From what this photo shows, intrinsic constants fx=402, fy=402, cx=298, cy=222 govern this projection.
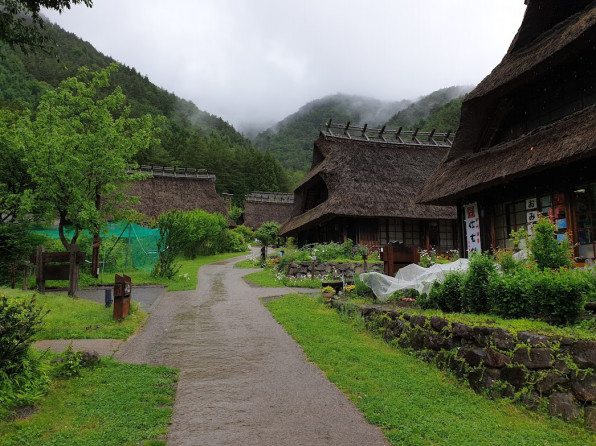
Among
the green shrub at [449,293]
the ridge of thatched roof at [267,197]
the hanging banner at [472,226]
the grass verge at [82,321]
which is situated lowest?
the grass verge at [82,321]

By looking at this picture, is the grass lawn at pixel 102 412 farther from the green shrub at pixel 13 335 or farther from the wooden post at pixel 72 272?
the wooden post at pixel 72 272

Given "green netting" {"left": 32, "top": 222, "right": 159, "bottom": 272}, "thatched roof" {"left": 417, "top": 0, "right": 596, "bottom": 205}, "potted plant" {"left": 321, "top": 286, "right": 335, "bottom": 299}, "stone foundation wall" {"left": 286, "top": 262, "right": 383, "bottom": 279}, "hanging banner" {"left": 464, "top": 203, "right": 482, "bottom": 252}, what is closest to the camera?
"thatched roof" {"left": 417, "top": 0, "right": 596, "bottom": 205}

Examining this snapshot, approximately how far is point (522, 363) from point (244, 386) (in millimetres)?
3132

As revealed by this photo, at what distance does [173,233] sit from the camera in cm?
1703

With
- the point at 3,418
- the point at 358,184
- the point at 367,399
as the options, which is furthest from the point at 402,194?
the point at 3,418

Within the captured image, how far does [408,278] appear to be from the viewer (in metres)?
9.04

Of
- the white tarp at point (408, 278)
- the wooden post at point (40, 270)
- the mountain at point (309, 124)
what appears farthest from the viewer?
the mountain at point (309, 124)

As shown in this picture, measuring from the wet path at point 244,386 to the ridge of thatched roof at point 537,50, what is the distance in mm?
9107

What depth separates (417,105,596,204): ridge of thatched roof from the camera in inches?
339

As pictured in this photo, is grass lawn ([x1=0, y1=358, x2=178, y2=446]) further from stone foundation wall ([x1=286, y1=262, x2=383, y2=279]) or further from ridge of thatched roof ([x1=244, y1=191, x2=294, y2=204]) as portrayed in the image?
ridge of thatched roof ([x1=244, y1=191, x2=294, y2=204])

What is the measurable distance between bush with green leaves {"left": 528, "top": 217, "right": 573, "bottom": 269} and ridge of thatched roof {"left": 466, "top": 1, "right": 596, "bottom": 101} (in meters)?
5.58

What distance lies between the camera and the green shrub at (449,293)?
660 cm

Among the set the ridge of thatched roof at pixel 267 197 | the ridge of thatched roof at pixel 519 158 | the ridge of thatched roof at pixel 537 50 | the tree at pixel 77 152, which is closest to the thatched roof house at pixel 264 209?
the ridge of thatched roof at pixel 267 197

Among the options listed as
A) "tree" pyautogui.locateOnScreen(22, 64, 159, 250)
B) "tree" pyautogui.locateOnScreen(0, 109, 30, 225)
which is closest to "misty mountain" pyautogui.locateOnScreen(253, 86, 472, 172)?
"tree" pyautogui.locateOnScreen(0, 109, 30, 225)
